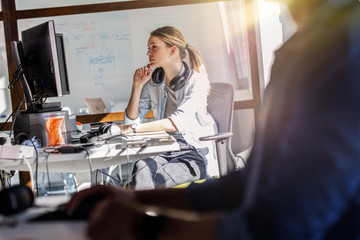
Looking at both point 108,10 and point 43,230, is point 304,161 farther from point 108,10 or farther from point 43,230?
point 108,10

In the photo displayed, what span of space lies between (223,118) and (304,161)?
2.25 meters

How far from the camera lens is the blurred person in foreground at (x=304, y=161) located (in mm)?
603

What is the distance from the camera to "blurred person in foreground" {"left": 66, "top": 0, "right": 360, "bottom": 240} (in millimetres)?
603

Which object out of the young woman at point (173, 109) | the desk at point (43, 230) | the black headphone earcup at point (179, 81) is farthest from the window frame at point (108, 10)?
the desk at point (43, 230)

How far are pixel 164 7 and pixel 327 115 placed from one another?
3.58 meters

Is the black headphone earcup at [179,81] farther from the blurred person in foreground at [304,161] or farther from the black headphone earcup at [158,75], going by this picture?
the blurred person in foreground at [304,161]

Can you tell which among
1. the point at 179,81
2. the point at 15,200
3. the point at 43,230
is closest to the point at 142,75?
the point at 179,81

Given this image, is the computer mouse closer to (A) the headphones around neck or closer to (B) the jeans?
(B) the jeans

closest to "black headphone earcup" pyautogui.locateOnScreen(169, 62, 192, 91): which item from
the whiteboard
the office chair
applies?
the office chair

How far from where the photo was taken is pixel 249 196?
0.69 meters

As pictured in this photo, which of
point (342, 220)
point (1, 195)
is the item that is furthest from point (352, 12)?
point (1, 195)

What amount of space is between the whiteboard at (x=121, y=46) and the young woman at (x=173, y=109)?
125mm

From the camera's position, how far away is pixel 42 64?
2334mm

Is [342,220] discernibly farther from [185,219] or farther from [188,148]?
[188,148]
